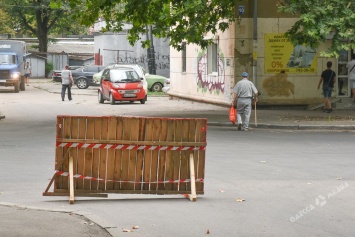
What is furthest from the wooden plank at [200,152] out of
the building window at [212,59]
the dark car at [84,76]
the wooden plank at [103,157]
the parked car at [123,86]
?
the dark car at [84,76]

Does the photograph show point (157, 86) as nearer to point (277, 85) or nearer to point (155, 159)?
point (277, 85)

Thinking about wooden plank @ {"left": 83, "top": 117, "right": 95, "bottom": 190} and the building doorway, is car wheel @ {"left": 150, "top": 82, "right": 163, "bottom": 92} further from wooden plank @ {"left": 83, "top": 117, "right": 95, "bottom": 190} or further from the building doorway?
wooden plank @ {"left": 83, "top": 117, "right": 95, "bottom": 190}

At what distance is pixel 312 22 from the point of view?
2764 centimetres

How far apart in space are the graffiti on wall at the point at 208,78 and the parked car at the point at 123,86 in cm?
268

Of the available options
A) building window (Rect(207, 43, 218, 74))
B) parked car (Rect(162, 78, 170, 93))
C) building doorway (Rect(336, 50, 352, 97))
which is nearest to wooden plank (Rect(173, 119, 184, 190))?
building doorway (Rect(336, 50, 352, 97))

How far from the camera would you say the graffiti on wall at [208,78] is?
126 feet

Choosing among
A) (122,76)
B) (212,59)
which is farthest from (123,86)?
(212,59)

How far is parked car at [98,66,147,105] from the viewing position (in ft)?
140

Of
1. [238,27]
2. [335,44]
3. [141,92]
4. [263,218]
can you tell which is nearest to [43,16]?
[141,92]

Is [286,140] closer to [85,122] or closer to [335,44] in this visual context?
[335,44]

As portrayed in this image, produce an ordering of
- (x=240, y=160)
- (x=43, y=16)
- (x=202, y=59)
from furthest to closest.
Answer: (x=43, y=16) < (x=202, y=59) < (x=240, y=160)

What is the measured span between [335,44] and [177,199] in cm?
1627

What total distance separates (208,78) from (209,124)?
11.9 m

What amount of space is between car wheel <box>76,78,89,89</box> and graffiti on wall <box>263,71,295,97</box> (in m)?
31.7
